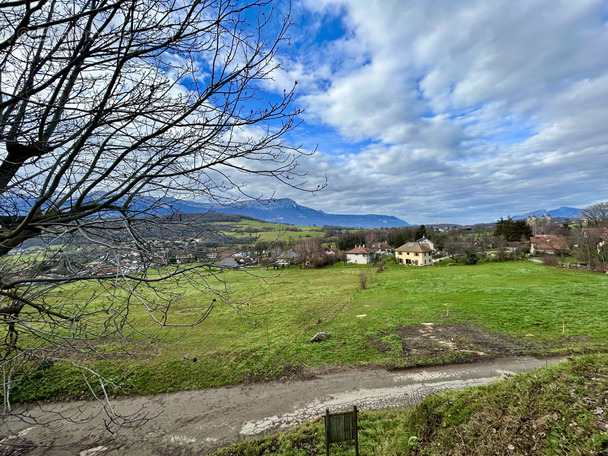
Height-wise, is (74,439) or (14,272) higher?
(14,272)

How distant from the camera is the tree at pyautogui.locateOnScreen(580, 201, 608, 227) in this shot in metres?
35.6

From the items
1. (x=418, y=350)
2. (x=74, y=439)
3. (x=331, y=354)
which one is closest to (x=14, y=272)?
(x=74, y=439)

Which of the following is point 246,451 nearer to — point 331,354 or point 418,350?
point 331,354

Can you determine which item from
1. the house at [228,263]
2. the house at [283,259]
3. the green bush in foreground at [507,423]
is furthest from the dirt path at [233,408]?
the house at [228,263]

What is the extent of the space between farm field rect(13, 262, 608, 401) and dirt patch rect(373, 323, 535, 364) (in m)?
0.04

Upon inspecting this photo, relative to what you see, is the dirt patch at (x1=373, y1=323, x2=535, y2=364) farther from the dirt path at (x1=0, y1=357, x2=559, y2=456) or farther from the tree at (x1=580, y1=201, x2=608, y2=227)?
the tree at (x1=580, y1=201, x2=608, y2=227)

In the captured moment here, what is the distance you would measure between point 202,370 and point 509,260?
4740cm

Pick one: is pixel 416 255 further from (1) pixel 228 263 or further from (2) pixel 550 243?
(1) pixel 228 263

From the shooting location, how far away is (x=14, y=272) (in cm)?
284

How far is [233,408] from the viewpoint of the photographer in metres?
7.57

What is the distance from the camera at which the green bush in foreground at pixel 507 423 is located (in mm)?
2842

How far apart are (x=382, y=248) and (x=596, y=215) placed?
34.3m

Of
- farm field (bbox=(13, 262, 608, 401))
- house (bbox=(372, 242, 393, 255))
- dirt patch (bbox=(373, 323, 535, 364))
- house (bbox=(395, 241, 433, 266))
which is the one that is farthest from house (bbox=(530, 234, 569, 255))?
dirt patch (bbox=(373, 323, 535, 364))

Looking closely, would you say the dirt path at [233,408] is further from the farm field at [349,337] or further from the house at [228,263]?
the house at [228,263]
